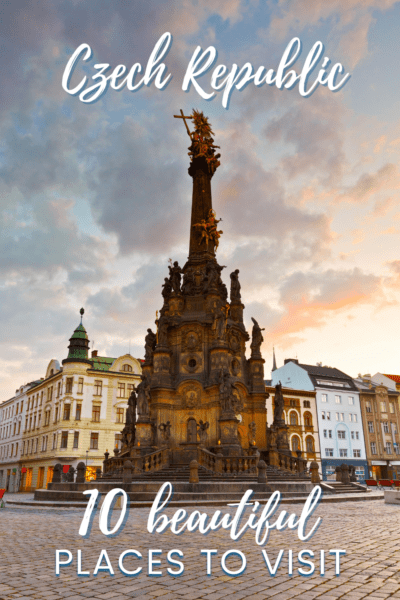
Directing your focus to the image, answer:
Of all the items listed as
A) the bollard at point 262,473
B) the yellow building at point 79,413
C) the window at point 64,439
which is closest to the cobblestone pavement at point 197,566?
the bollard at point 262,473

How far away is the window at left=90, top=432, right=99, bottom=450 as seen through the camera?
50.0 metres

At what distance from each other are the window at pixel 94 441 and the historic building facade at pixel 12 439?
15435 millimetres

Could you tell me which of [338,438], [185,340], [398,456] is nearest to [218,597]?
[185,340]

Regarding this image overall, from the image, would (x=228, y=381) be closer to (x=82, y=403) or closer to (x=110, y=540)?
(x=110, y=540)

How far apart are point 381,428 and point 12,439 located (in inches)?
2009

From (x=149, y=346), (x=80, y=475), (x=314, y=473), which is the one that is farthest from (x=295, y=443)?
(x=80, y=475)

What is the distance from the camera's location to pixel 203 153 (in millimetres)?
33844

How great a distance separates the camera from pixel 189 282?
99.7ft

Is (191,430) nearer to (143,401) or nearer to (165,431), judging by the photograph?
(165,431)

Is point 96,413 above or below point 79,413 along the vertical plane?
above

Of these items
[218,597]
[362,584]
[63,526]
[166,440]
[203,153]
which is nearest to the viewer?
[218,597]

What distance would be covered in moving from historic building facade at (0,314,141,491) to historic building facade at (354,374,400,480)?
106 ft

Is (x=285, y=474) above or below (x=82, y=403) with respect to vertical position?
below

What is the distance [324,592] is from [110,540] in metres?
5.24
